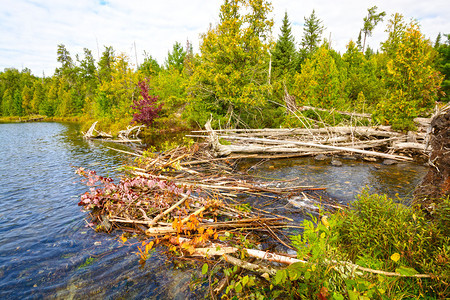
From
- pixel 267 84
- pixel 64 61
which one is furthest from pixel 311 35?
pixel 64 61

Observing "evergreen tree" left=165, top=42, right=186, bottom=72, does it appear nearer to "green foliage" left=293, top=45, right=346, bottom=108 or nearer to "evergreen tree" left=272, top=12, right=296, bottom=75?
"evergreen tree" left=272, top=12, right=296, bottom=75

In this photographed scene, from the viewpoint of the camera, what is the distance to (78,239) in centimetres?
450

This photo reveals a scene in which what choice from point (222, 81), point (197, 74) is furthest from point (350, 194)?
point (197, 74)

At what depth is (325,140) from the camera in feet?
32.7

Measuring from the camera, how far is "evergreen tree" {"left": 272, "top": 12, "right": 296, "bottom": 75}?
28.5m

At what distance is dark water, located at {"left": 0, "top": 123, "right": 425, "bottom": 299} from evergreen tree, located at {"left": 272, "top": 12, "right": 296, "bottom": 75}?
23506mm

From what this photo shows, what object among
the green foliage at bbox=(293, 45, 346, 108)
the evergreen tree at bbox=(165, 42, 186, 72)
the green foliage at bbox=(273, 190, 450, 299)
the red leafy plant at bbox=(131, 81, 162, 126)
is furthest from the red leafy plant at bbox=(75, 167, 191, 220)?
the evergreen tree at bbox=(165, 42, 186, 72)

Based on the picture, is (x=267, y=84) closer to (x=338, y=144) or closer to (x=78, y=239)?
(x=338, y=144)

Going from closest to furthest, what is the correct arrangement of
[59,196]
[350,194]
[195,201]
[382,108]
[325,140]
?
[195,201], [350,194], [59,196], [325,140], [382,108]

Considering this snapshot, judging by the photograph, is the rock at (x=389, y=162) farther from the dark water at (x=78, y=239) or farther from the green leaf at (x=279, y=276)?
the green leaf at (x=279, y=276)

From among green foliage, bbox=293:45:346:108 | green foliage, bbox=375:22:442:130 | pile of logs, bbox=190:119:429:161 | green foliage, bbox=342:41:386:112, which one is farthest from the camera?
green foliage, bbox=342:41:386:112

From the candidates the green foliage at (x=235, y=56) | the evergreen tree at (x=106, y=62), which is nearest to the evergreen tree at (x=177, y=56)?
the evergreen tree at (x=106, y=62)

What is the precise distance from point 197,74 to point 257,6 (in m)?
5.84

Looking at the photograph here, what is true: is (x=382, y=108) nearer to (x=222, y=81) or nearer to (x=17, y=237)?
(x=222, y=81)
